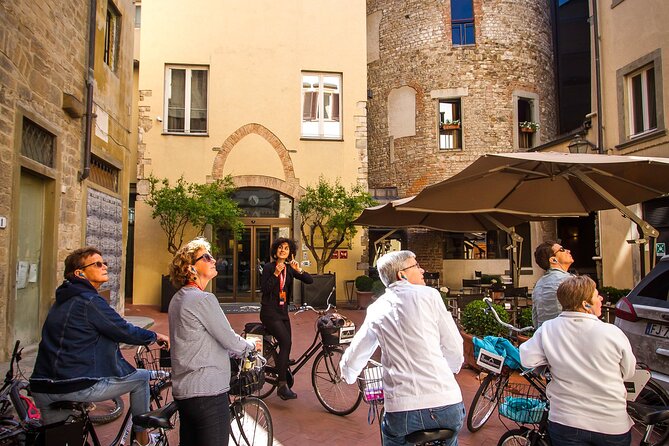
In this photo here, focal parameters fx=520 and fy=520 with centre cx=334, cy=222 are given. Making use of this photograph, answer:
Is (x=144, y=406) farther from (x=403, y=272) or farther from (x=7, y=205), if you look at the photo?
(x=7, y=205)

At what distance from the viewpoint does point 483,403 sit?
15.3ft

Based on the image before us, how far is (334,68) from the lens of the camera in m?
15.6

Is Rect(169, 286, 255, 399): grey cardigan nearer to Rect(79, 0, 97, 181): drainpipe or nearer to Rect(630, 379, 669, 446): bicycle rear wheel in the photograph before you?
Rect(630, 379, 669, 446): bicycle rear wheel

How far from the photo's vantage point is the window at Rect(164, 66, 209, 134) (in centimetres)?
1505

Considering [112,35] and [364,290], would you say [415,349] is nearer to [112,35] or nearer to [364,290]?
[112,35]

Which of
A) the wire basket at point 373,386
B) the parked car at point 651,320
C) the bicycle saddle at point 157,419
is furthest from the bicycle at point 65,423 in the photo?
the parked car at point 651,320

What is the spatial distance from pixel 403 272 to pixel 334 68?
13.6m

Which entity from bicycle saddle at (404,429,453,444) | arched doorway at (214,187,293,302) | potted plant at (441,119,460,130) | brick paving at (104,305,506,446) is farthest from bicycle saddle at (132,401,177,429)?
potted plant at (441,119,460,130)

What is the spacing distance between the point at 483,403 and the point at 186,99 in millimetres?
12992

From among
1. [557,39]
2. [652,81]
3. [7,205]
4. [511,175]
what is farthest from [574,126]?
[7,205]

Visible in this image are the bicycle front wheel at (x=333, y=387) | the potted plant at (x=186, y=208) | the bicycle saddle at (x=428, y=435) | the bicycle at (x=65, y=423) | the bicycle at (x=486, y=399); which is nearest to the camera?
the bicycle saddle at (x=428, y=435)

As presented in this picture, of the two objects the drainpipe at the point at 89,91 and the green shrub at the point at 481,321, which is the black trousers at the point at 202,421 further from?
the drainpipe at the point at 89,91

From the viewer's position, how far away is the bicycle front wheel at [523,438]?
312 centimetres

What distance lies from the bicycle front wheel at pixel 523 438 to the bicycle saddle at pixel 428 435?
0.89 m
